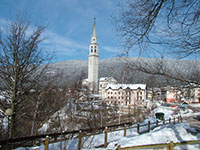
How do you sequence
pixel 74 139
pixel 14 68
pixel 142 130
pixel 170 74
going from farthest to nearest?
pixel 142 130 < pixel 74 139 < pixel 14 68 < pixel 170 74

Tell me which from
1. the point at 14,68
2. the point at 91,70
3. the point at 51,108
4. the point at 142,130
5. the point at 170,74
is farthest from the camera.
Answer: the point at 91,70

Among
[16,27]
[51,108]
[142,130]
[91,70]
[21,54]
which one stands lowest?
[142,130]

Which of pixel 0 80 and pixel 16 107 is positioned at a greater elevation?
pixel 0 80

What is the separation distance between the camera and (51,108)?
42.5ft

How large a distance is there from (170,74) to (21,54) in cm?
606

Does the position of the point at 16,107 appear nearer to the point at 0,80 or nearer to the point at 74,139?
the point at 0,80

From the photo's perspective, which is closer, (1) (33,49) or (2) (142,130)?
(1) (33,49)

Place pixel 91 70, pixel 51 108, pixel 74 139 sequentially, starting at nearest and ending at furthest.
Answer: pixel 74 139
pixel 51 108
pixel 91 70

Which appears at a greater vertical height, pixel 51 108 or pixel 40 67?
pixel 40 67

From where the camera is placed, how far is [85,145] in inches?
301

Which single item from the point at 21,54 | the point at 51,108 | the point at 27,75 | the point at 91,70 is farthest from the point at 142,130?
the point at 91,70

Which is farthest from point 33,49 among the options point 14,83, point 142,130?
point 142,130

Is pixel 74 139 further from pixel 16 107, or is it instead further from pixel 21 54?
pixel 21 54

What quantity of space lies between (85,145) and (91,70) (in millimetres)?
78768
